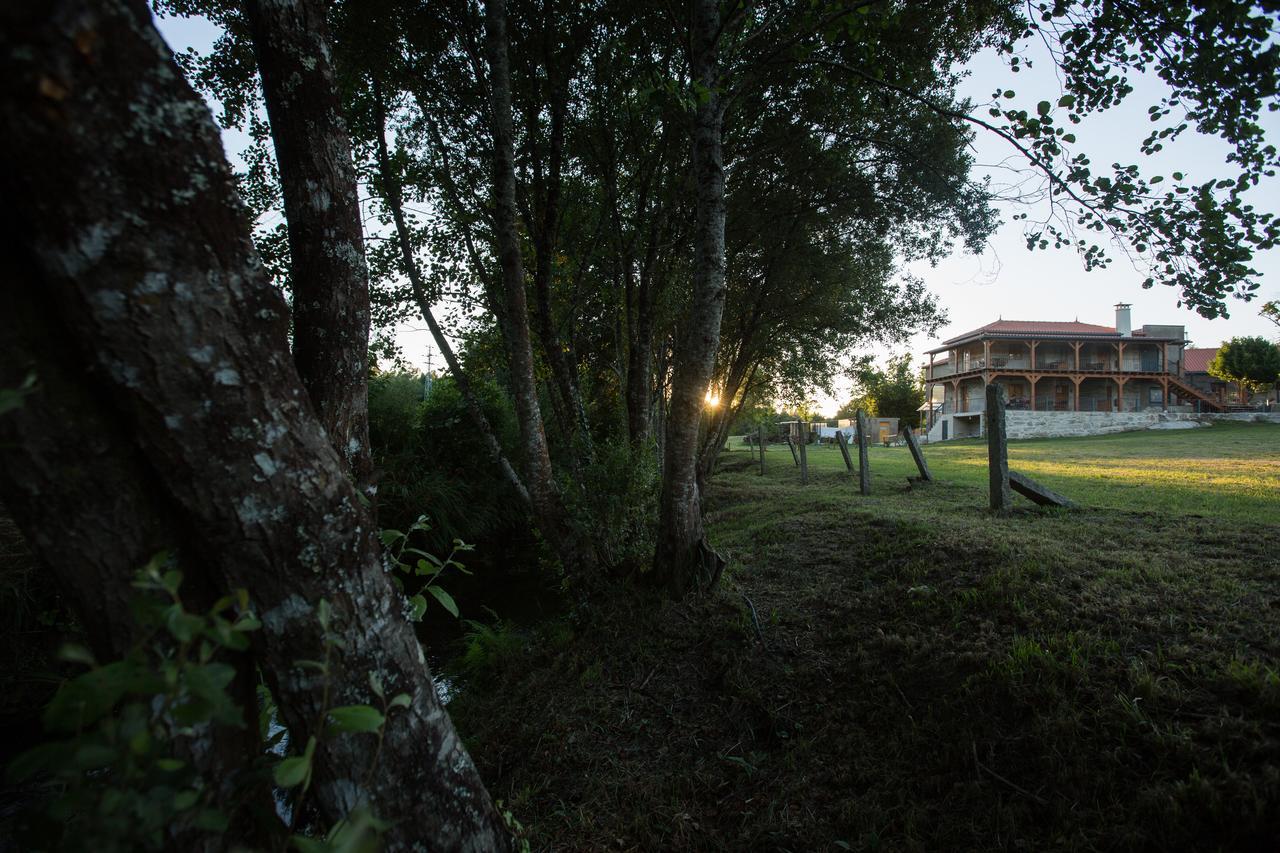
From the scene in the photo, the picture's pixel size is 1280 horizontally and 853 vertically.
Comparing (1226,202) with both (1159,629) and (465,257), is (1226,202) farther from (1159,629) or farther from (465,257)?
(465,257)

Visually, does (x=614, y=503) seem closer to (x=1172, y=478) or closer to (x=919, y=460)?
(x=919, y=460)

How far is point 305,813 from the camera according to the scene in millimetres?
2857

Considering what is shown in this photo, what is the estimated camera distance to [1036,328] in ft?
117

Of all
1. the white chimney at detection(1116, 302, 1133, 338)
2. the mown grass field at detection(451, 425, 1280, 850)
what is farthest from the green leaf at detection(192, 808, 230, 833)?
the white chimney at detection(1116, 302, 1133, 338)

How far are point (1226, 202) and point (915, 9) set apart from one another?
4.52 m

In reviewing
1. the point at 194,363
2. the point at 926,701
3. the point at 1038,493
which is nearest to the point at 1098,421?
the point at 1038,493

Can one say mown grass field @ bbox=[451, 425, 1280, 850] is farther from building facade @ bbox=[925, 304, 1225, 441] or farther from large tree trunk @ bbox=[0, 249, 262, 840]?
building facade @ bbox=[925, 304, 1225, 441]

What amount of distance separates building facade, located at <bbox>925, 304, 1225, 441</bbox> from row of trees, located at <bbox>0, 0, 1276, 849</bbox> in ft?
108

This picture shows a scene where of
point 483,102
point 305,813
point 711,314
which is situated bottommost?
point 305,813

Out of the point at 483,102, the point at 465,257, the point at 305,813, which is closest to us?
the point at 305,813

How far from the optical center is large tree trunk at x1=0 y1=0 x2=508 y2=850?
0.99 metres

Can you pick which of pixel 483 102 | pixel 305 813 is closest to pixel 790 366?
pixel 483 102

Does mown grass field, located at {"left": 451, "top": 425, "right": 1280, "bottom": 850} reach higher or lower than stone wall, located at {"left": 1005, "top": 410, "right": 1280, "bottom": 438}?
lower

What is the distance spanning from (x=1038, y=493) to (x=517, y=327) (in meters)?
6.51
